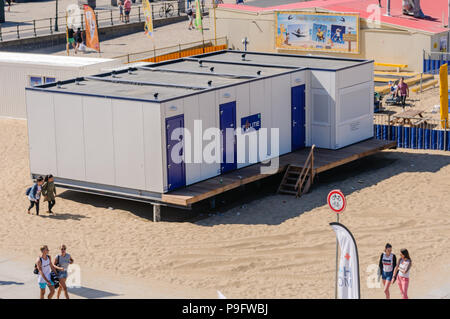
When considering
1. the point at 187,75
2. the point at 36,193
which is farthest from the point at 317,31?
the point at 36,193

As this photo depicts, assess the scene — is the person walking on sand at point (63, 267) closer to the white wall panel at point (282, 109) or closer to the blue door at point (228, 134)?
the blue door at point (228, 134)

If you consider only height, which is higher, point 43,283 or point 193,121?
point 193,121

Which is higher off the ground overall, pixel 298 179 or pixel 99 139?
pixel 99 139

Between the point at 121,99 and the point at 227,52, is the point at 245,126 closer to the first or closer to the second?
the point at 121,99

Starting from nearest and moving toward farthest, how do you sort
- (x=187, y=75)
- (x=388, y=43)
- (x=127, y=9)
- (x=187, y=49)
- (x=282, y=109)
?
(x=282, y=109)
(x=187, y=75)
(x=388, y=43)
(x=187, y=49)
(x=127, y=9)

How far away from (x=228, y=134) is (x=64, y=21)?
114 ft

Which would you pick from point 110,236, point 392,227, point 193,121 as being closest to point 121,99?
point 193,121

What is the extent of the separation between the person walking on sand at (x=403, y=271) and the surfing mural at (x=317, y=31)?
26551 mm

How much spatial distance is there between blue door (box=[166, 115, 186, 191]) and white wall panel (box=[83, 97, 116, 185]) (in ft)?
5.19

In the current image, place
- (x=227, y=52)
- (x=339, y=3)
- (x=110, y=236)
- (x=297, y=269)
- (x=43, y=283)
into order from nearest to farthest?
(x=43, y=283) → (x=297, y=269) → (x=110, y=236) → (x=227, y=52) → (x=339, y=3)

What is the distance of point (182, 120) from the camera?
24656mm

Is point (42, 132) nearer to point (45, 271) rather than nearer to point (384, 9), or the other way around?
point (45, 271)

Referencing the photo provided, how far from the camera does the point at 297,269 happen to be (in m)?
21.2
